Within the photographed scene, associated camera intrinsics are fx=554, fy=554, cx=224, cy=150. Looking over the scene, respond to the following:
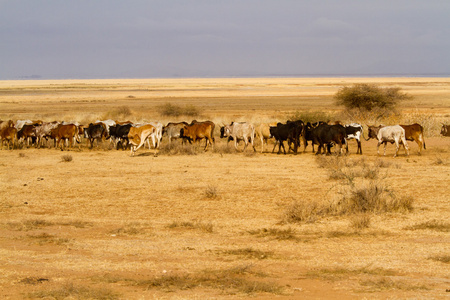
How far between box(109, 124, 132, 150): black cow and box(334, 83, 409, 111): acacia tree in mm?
19110

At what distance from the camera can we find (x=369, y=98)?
39844 millimetres

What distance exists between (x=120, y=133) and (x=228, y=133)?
17.1 ft

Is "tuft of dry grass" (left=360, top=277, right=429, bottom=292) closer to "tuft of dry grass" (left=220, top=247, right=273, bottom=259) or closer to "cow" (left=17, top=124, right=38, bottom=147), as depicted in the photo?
"tuft of dry grass" (left=220, top=247, right=273, bottom=259)

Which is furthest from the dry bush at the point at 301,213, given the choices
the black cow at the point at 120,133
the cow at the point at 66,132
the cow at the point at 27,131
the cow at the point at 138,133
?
the cow at the point at 27,131

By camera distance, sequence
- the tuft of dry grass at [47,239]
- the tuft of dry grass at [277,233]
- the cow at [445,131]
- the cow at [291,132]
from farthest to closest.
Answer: the cow at [445,131] < the cow at [291,132] < the tuft of dry grass at [277,233] < the tuft of dry grass at [47,239]

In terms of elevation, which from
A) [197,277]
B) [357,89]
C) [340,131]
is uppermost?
[357,89]

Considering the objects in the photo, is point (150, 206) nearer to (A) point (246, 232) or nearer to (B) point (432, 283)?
(A) point (246, 232)

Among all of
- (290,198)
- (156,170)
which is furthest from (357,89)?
(290,198)

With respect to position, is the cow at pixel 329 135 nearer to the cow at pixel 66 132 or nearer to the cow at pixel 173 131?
the cow at pixel 173 131

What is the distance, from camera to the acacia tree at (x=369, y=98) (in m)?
39.5

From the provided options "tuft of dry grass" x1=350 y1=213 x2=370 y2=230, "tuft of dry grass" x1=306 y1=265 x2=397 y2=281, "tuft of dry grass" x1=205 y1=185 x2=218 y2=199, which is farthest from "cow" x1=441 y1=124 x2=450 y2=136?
"tuft of dry grass" x1=306 y1=265 x2=397 y2=281

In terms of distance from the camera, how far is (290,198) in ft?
46.1

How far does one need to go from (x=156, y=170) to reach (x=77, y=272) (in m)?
11.6

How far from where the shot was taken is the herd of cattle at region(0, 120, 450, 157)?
23.0 m
